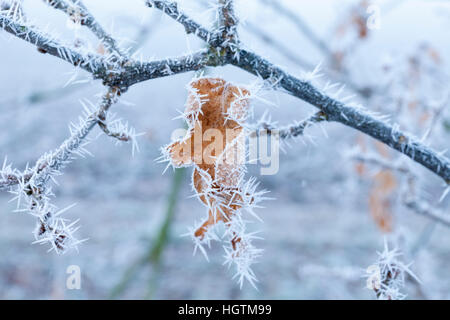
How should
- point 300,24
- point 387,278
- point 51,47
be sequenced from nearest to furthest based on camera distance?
point 51,47
point 387,278
point 300,24

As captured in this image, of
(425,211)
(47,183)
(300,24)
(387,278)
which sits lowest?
(387,278)

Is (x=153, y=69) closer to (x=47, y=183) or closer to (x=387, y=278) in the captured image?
(x=47, y=183)

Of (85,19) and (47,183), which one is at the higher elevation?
(85,19)

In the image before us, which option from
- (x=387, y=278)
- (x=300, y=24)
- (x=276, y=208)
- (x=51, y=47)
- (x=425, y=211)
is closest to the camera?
(x=51, y=47)

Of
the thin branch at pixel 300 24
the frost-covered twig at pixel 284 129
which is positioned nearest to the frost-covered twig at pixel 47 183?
the frost-covered twig at pixel 284 129

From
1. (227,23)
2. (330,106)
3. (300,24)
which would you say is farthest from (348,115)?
(300,24)

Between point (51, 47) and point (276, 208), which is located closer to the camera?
point (51, 47)

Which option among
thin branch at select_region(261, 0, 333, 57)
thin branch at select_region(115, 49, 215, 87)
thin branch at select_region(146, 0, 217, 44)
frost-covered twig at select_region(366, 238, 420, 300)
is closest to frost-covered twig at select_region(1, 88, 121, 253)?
thin branch at select_region(115, 49, 215, 87)

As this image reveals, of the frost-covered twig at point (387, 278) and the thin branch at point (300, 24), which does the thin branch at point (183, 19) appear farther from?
the thin branch at point (300, 24)
